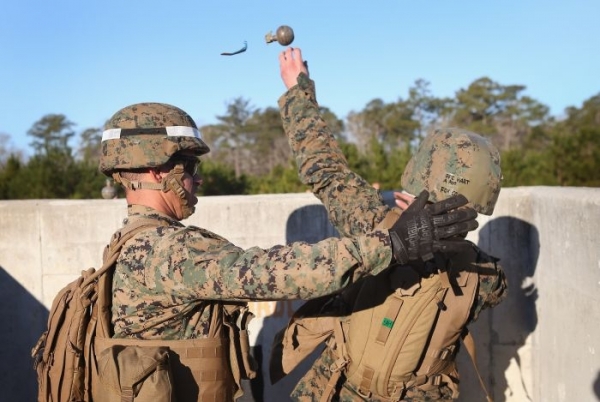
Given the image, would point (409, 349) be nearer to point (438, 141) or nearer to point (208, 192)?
point (438, 141)

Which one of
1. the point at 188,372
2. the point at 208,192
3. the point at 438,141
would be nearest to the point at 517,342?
the point at 438,141

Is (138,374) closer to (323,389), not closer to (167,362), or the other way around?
(167,362)

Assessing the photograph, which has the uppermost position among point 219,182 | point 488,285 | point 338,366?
point 219,182

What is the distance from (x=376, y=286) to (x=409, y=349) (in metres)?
0.29

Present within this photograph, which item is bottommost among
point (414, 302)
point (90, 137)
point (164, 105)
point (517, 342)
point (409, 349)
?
point (517, 342)

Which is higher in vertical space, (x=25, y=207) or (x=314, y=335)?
(x=25, y=207)

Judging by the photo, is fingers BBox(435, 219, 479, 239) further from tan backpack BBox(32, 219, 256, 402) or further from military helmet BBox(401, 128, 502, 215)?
tan backpack BBox(32, 219, 256, 402)

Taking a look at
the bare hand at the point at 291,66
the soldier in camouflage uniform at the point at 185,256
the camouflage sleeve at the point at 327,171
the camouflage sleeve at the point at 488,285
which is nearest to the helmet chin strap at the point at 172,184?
the soldier in camouflage uniform at the point at 185,256

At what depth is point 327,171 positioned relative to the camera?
9.10 feet

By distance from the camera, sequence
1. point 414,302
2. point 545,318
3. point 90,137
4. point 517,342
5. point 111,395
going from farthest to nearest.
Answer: point 90,137, point 517,342, point 545,318, point 414,302, point 111,395

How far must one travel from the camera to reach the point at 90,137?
36.2m

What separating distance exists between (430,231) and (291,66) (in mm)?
1304

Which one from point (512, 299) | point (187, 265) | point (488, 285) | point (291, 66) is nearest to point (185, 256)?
point (187, 265)

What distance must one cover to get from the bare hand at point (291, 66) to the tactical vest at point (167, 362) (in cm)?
107
